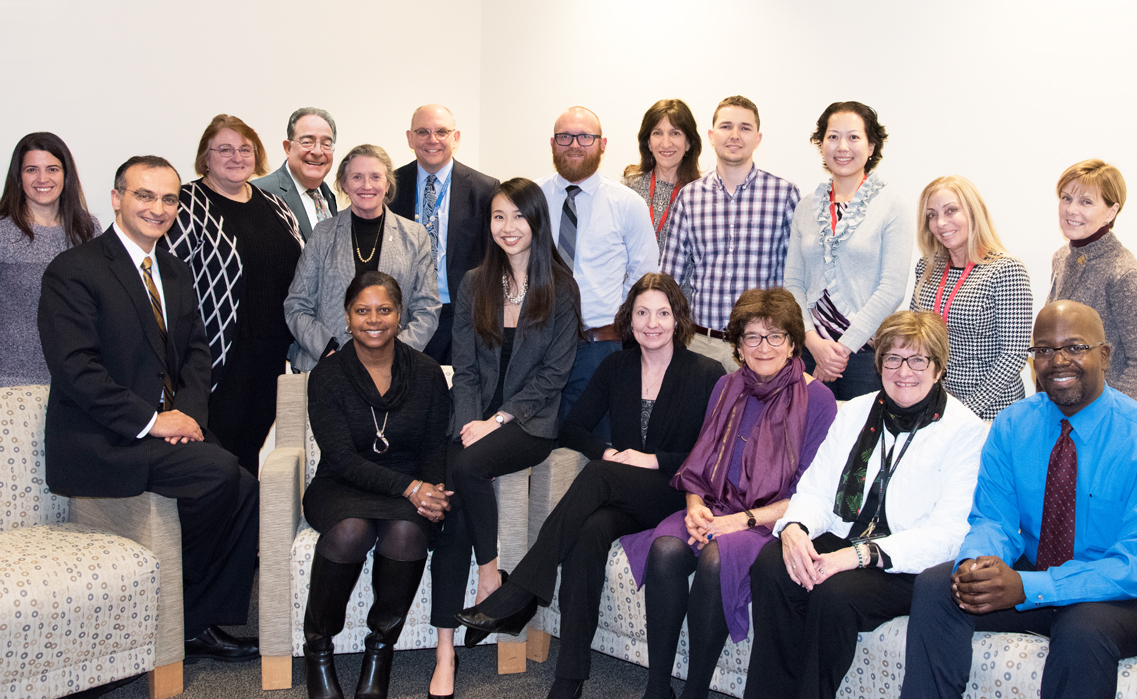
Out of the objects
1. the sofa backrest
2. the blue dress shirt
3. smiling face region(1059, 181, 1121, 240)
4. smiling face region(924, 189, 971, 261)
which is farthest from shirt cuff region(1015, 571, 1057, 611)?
the sofa backrest

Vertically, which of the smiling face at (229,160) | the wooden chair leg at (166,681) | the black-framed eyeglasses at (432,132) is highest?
the black-framed eyeglasses at (432,132)

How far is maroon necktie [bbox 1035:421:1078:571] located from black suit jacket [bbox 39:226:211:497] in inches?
109

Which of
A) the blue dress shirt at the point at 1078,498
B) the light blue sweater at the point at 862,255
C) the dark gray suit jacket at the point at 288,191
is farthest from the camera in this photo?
the dark gray suit jacket at the point at 288,191

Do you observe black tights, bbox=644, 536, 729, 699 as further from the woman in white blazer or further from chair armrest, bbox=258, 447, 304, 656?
chair armrest, bbox=258, 447, 304, 656

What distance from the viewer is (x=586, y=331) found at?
3.55 m

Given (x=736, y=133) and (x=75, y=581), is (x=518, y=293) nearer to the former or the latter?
(x=736, y=133)

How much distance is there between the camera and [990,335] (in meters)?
3.09

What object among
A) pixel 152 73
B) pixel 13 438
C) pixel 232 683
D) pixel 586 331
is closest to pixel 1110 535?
pixel 586 331

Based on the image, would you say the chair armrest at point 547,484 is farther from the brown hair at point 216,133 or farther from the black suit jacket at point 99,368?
the brown hair at point 216,133

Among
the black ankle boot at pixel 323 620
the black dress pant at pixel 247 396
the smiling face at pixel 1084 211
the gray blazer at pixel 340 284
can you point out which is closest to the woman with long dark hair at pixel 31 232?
the black dress pant at pixel 247 396

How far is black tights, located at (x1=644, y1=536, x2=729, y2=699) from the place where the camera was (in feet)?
8.36

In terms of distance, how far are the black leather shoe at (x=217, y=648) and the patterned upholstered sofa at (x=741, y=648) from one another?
1041 millimetres

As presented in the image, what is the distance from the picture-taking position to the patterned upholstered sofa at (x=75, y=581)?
8.39ft

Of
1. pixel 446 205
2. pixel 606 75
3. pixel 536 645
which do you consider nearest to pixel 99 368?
pixel 446 205
